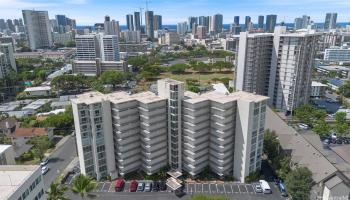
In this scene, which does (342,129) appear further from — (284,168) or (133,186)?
(133,186)

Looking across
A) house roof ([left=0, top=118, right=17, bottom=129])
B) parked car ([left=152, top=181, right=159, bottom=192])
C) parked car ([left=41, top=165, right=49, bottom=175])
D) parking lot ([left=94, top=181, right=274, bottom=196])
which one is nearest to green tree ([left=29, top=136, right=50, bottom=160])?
parked car ([left=41, top=165, right=49, bottom=175])

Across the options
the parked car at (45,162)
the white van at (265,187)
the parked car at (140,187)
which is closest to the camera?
the white van at (265,187)

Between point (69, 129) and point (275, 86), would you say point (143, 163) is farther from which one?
point (275, 86)

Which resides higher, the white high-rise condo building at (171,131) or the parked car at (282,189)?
the white high-rise condo building at (171,131)

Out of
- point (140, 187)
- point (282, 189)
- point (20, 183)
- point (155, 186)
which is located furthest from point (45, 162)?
point (282, 189)

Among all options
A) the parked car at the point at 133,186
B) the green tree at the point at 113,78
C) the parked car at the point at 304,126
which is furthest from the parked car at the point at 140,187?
the green tree at the point at 113,78

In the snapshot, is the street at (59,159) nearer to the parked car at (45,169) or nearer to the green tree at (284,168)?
the parked car at (45,169)

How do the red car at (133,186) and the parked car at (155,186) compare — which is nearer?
the red car at (133,186)
